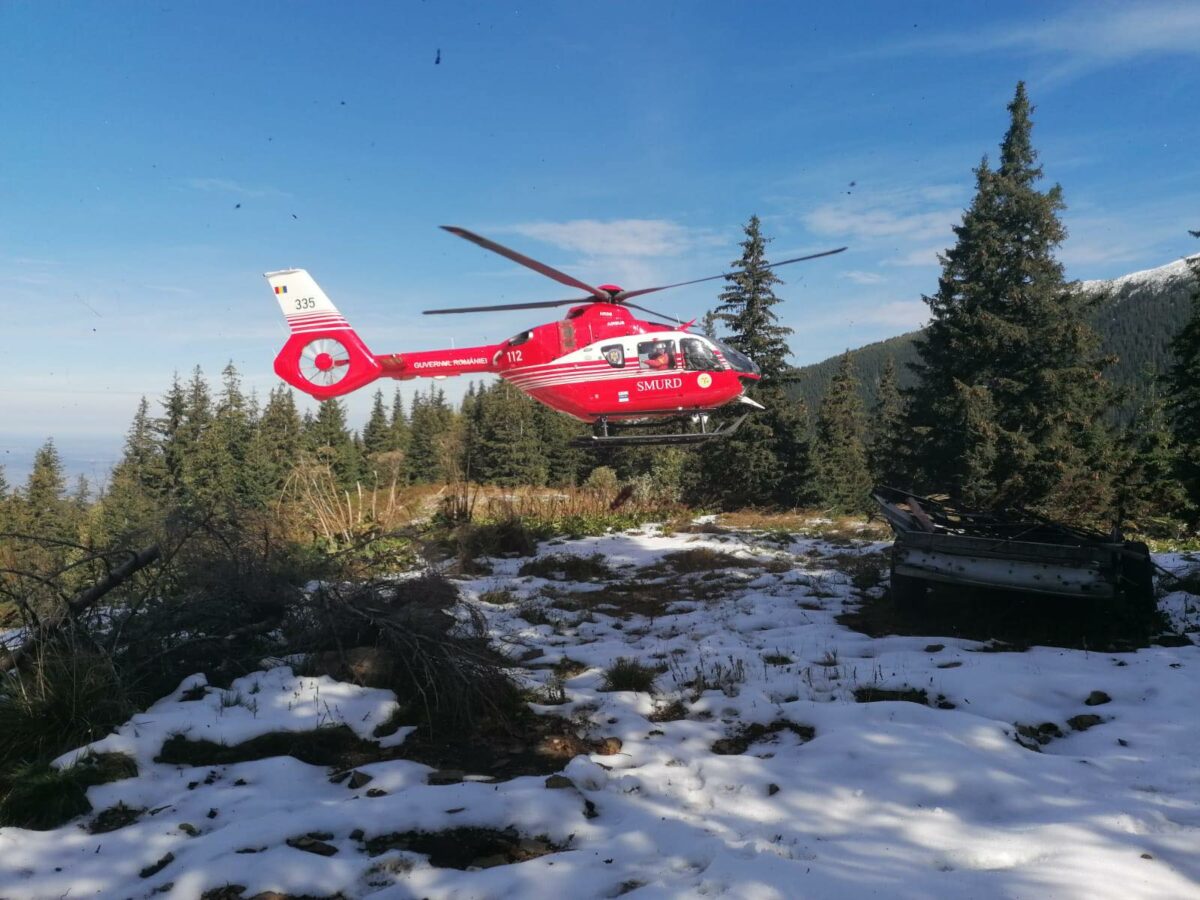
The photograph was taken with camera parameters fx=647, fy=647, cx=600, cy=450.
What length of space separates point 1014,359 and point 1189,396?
695 cm

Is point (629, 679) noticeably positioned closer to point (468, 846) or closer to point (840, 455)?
point (468, 846)

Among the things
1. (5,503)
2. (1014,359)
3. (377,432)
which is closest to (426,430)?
(377,432)

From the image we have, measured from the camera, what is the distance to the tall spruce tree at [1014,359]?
2206 cm

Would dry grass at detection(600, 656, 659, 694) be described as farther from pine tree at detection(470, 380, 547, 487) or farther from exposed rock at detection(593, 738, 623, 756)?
pine tree at detection(470, 380, 547, 487)

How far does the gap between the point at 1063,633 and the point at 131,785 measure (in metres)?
6.43

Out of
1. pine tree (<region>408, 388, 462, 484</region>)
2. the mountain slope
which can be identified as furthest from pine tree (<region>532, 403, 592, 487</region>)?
the mountain slope

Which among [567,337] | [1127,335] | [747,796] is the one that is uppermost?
[1127,335]

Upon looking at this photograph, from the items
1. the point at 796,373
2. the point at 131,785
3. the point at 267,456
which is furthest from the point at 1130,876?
the point at 267,456

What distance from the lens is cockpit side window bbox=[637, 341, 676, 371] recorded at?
11125mm

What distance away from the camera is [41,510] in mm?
48094

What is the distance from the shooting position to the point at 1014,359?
2333 centimetres

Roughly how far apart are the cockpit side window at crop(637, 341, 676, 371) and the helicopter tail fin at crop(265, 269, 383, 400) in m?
5.50

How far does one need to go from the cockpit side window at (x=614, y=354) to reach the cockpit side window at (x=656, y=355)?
0.97ft

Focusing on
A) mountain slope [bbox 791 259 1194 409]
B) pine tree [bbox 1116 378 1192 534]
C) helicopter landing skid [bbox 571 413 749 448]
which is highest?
mountain slope [bbox 791 259 1194 409]
